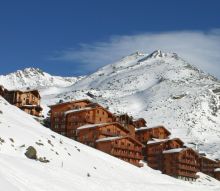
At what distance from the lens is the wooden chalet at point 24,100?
11075 cm

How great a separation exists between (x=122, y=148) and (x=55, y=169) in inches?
1972

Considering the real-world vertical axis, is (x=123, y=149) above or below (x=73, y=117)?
below

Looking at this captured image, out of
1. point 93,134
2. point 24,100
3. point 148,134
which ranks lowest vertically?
point 93,134

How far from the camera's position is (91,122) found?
100938mm

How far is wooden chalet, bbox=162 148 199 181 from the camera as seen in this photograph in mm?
99625

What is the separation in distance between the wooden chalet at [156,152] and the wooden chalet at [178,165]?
1.26 meters

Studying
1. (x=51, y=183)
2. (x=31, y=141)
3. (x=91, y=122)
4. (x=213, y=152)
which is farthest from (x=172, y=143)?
(x=51, y=183)

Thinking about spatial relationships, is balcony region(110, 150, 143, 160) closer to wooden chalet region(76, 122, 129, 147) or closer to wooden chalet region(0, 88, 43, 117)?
wooden chalet region(76, 122, 129, 147)

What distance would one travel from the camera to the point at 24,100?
4528 inches

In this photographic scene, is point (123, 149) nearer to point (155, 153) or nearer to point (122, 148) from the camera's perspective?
point (122, 148)

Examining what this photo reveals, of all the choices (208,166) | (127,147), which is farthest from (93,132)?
(208,166)

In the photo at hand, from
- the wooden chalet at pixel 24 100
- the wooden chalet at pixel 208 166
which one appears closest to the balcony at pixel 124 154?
the wooden chalet at pixel 24 100

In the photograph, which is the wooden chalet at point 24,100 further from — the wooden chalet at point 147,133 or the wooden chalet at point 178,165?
the wooden chalet at point 178,165

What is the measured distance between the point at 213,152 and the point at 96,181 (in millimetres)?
120235
